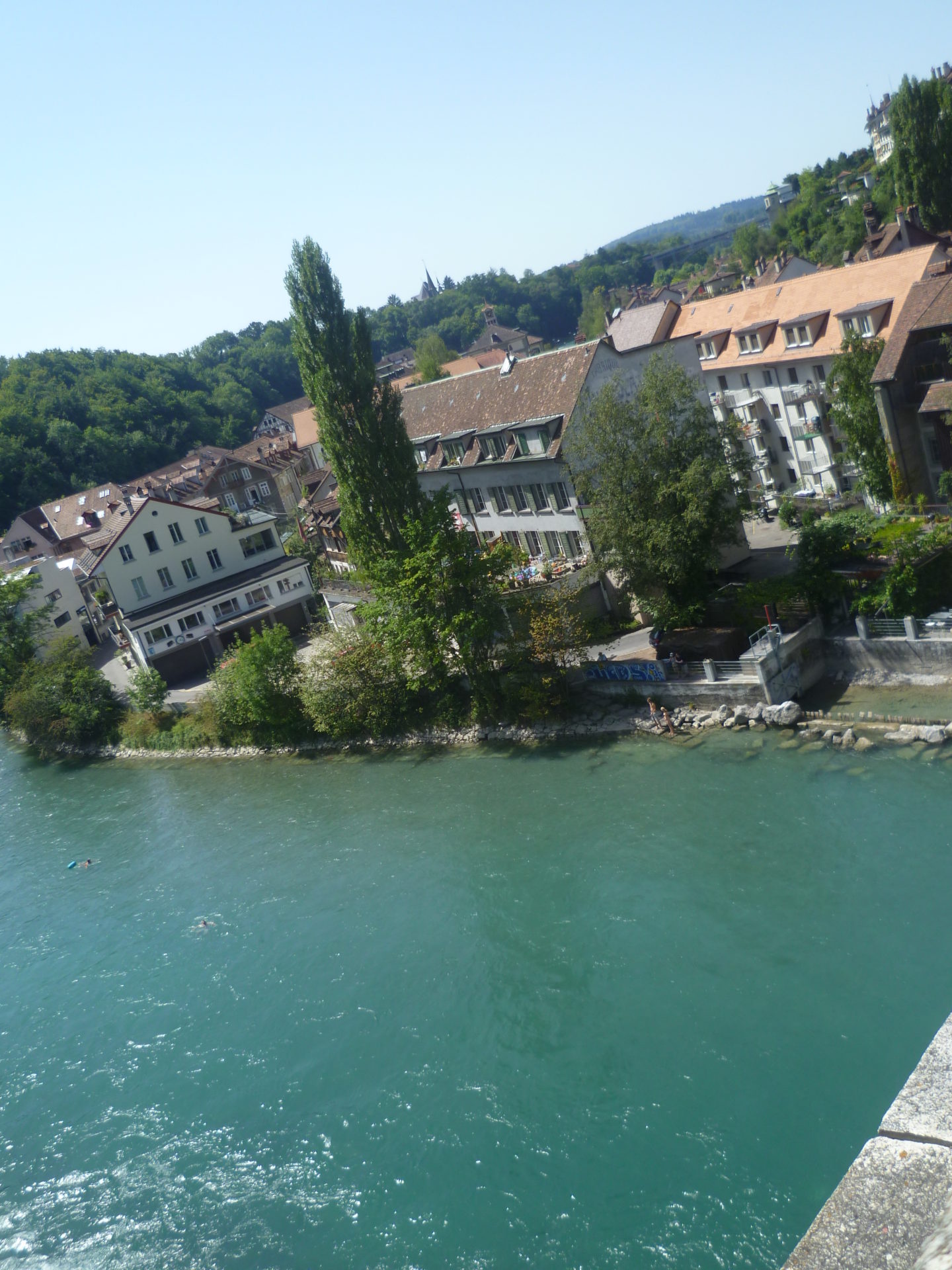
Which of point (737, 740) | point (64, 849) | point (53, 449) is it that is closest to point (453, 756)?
point (737, 740)

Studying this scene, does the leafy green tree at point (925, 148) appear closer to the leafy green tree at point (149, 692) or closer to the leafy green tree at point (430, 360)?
the leafy green tree at point (430, 360)

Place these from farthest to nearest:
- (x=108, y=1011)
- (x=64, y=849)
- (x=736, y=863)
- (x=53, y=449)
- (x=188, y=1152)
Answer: (x=53, y=449), (x=64, y=849), (x=108, y=1011), (x=736, y=863), (x=188, y=1152)

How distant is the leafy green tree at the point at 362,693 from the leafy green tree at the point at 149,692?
9639 mm

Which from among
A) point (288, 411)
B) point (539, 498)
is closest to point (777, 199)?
point (288, 411)

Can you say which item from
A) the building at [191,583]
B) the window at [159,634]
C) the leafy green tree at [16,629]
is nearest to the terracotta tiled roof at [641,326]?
the building at [191,583]

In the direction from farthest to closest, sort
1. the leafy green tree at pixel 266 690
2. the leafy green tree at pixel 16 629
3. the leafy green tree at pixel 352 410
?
the leafy green tree at pixel 16 629, the leafy green tree at pixel 266 690, the leafy green tree at pixel 352 410

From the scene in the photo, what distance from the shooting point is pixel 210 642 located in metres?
41.4

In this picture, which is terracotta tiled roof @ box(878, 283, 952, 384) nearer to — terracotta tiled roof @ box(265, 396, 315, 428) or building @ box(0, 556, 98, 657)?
building @ box(0, 556, 98, 657)

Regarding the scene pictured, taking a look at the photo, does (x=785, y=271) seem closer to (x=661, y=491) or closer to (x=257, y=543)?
(x=257, y=543)

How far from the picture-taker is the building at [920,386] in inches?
1089

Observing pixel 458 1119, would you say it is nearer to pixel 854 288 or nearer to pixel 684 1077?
pixel 684 1077

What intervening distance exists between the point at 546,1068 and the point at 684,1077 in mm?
2265

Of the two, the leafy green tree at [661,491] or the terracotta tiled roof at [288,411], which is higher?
the terracotta tiled roof at [288,411]

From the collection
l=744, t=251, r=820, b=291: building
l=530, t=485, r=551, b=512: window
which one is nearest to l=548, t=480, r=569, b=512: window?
l=530, t=485, r=551, b=512: window
